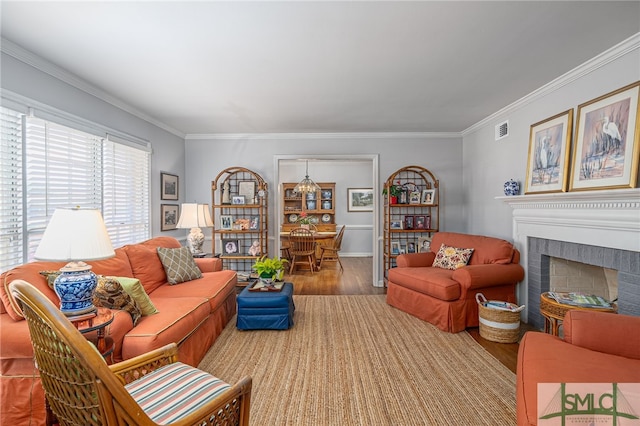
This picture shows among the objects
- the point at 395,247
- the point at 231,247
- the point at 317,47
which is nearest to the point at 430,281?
the point at 395,247

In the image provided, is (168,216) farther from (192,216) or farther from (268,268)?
(268,268)

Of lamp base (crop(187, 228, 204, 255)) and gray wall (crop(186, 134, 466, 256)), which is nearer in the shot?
lamp base (crop(187, 228, 204, 255))

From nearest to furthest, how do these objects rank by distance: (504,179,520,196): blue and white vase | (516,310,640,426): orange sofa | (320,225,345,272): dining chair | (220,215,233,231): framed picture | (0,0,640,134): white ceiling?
1. (516,310,640,426): orange sofa
2. (0,0,640,134): white ceiling
3. (504,179,520,196): blue and white vase
4. (220,215,233,231): framed picture
5. (320,225,345,272): dining chair

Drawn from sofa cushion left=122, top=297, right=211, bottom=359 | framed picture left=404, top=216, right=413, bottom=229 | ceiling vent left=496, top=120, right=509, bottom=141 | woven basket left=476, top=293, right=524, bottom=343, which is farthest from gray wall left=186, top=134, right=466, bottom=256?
sofa cushion left=122, top=297, right=211, bottom=359

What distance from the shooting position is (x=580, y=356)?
5.35ft

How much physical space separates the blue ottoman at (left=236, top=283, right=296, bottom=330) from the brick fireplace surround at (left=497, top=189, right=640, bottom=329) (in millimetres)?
2770

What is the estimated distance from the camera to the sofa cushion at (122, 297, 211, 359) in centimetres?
204

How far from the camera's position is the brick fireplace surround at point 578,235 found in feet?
7.43

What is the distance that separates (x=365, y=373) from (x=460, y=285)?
5.07 ft

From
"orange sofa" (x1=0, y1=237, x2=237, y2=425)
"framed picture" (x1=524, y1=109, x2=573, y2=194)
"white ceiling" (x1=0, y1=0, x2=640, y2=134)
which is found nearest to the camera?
"orange sofa" (x1=0, y1=237, x2=237, y2=425)

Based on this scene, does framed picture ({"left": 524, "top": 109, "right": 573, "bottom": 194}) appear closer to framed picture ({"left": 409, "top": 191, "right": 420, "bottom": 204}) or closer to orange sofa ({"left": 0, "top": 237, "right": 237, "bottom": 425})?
framed picture ({"left": 409, "top": 191, "right": 420, "bottom": 204})

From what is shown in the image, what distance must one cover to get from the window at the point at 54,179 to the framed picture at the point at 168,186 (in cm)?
56

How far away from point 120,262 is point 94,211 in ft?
3.69

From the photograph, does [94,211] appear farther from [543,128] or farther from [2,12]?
[543,128]
